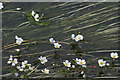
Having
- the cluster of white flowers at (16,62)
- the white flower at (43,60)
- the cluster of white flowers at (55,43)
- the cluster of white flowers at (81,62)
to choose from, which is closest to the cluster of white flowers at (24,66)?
the cluster of white flowers at (16,62)

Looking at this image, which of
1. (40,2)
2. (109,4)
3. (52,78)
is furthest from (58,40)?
(109,4)

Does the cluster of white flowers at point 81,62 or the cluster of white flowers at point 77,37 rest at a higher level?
the cluster of white flowers at point 77,37

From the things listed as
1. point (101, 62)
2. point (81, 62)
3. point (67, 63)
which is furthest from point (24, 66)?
point (101, 62)

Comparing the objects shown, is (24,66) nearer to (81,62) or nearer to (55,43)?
(55,43)

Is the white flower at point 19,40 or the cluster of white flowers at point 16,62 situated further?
the white flower at point 19,40

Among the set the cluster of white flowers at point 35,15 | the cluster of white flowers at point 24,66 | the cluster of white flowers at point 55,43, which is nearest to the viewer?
the cluster of white flowers at point 24,66

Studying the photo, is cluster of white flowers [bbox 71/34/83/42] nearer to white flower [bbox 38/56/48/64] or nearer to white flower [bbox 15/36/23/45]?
white flower [bbox 38/56/48/64]

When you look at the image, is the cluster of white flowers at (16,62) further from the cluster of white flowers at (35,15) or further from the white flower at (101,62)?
the white flower at (101,62)

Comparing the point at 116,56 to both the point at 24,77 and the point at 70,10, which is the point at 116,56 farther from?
the point at 24,77
